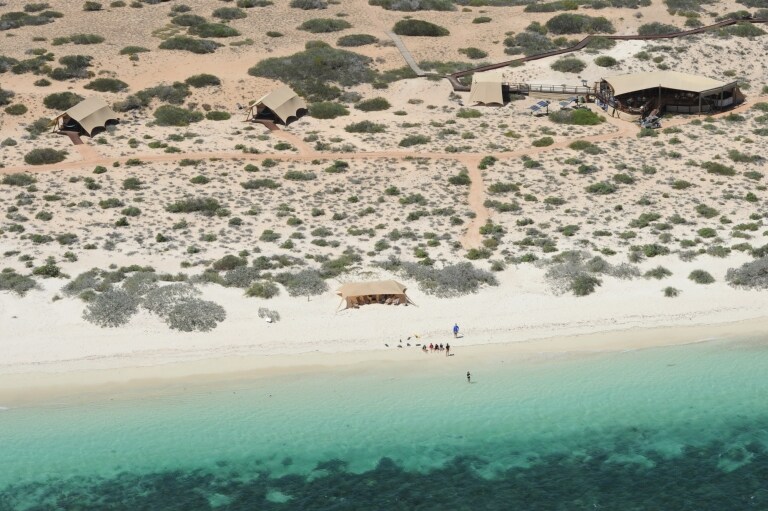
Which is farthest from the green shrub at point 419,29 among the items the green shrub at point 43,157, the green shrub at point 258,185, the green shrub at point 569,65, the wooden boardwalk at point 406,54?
the green shrub at point 43,157

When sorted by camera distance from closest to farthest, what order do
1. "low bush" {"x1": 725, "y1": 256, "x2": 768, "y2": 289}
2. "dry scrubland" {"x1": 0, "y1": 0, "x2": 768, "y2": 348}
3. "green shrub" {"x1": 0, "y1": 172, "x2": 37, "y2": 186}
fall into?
"low bush" {"x1": 725, "y1": 256, "x2": 768, "y2": 289}
"dry scrubland" {"x1": 0, "y1": 0, "x2": 768, "y2": 348}
"green shrub" {"x1": 0, "y1": 172, "x2": 37, "y2": 186}

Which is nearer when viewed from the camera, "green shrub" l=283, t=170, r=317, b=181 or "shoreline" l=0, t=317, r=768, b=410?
"shoreline" l=0, t=317, r=768, b=410

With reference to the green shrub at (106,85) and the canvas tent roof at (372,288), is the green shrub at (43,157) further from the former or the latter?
the canvas tent roof at (372,288)

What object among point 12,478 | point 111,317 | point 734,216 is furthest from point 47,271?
point 734,216

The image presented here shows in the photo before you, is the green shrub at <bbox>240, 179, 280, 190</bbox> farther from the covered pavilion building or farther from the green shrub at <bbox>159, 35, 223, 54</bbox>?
the covered pavilion building

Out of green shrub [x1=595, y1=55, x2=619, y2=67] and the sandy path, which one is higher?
green shrub [x1=595, y1=55, x2=619, y2=67]

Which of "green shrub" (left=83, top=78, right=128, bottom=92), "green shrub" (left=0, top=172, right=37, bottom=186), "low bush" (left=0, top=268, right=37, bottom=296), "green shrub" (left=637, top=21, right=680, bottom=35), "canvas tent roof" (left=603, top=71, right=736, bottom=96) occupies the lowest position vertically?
"green shrub" (left=637, top=21, right=680, bottom=35)

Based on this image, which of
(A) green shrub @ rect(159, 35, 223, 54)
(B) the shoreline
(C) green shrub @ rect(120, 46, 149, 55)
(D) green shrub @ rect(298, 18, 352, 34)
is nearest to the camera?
(B) the shoreline

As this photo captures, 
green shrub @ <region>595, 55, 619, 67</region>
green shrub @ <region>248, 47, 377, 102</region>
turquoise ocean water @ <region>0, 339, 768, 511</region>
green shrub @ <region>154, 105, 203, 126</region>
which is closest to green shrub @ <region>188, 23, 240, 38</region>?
green shrub @ <region>248, 47, 377, 102</region>
